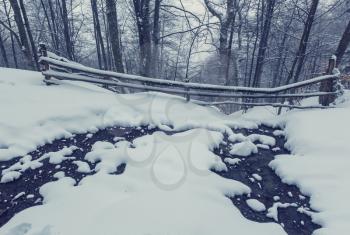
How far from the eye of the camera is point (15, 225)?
3520mm

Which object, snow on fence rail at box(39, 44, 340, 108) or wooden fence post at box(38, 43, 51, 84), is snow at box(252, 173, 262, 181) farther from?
wooden fence post at box(38, 43, 51, 84)

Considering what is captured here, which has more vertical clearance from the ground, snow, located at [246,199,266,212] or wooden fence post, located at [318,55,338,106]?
wooden fence post, located at [318,55,338,106]

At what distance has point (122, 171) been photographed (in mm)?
4938

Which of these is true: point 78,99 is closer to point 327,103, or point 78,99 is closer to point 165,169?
point 165,169

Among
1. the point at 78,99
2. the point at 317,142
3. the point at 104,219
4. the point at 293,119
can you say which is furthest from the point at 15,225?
the point at 293,119

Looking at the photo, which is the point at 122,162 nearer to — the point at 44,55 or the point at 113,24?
the point at 44,55

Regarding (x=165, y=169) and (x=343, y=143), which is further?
(x=343, y=143)

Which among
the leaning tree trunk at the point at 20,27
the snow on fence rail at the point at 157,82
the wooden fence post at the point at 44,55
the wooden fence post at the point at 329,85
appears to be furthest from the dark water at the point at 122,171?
the leaning tree trunk at the point at 20,27

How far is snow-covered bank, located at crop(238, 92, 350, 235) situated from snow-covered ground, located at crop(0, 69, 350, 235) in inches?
0.7

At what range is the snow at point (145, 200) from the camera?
352 cm

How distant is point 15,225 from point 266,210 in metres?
3.63

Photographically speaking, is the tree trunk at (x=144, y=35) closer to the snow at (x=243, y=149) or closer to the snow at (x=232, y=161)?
the snow at (x=243, y=149)

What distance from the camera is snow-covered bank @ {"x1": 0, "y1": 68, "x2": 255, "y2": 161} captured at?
5645mm

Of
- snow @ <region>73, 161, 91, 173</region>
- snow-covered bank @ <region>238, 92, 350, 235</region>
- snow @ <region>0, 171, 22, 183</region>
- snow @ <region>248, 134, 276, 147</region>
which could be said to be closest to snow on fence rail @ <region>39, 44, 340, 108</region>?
snow-covered bank @ <region>238, 92, 350, 235</region>
